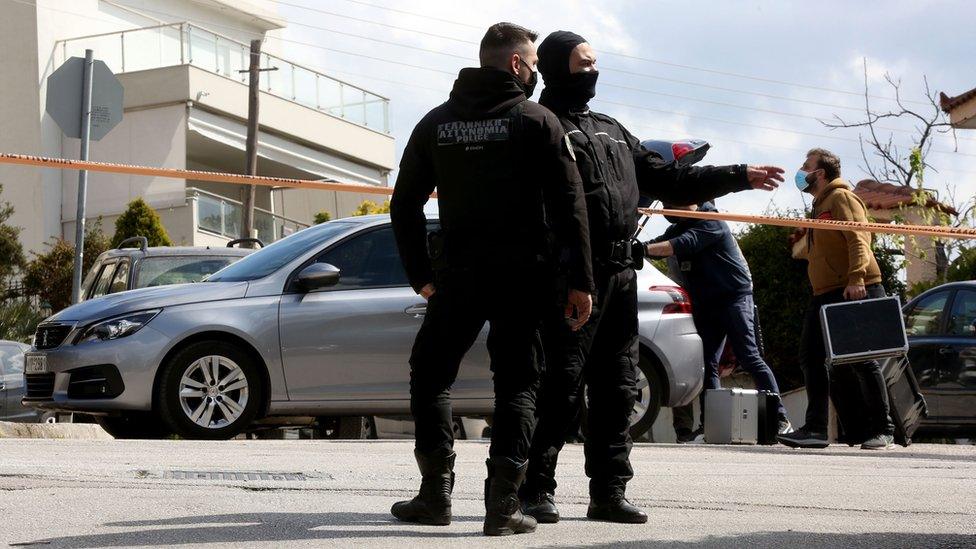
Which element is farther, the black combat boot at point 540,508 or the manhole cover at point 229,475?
the manhole cover at point 229,475

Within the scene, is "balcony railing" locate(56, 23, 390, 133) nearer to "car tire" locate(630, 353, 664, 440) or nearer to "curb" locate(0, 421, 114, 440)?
"curb" locate(0, 421, 114, 440)

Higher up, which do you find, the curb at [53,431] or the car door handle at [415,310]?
the car door handle at [415,310]

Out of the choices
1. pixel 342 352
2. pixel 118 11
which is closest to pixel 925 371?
pixel 342 352

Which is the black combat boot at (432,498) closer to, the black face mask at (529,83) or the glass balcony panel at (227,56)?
the black face mask at (529,83)

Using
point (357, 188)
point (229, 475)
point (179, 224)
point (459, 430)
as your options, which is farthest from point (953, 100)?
point (179, 224)

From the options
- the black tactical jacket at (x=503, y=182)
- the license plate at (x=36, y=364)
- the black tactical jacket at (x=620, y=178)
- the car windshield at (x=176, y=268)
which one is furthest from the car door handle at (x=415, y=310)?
the black tactical jacket at (x=503, y=182)

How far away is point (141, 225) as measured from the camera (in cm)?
3064

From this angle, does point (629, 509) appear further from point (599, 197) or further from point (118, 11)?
point (118, 11)

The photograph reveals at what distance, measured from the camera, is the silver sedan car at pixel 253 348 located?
10000 mm

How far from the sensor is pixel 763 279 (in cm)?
1916

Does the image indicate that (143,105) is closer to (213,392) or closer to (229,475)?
(213,392)

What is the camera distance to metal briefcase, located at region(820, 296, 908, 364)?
9578mm

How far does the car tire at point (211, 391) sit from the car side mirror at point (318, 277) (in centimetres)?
60

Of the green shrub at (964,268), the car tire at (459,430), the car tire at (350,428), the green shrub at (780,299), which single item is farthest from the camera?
the green shrub at (780,299)
